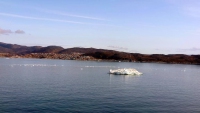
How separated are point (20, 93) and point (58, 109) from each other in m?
11.4

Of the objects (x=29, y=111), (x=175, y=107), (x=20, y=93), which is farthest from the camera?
(x=20, y=93)

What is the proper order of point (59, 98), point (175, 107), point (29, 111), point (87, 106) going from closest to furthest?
point (29, 111)
point (87, 106)
point (175, 107)
point (59, 98)

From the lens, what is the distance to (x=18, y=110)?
2559 centimetres

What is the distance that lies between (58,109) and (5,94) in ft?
39.3

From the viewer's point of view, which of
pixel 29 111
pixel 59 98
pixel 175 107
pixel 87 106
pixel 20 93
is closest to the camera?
pixel 29 111

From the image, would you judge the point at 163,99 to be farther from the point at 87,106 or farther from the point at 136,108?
the point at 87,106

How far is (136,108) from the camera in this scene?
1126 inches

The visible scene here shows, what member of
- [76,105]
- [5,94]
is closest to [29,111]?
[76,105]

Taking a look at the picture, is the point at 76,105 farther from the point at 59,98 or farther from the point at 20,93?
the point at 20,93

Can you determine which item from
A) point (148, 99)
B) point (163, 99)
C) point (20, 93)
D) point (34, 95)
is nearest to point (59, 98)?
point (34, 95)

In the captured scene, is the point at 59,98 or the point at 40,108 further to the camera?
the point at 59,98

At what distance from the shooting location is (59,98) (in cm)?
3262

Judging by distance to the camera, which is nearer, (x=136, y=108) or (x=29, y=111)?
(x=29, y=111)

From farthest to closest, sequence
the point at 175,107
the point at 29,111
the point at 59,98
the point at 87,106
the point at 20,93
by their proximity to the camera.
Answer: the point at 20,93 → the point at 59,98 → the point at 175,107 → the point at 87,106 → the point at 29,111
